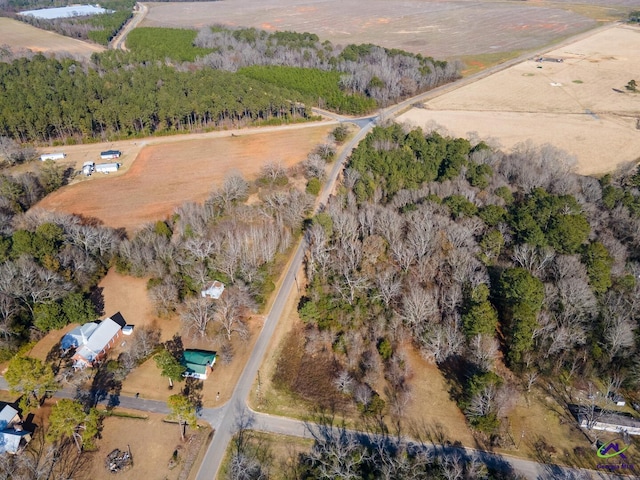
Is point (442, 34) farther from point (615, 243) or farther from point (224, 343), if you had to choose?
point (224, 343)

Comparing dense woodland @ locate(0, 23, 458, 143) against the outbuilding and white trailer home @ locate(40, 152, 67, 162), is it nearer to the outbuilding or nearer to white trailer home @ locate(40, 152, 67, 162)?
white trailer home @ locate(40, 152, 67, 162)

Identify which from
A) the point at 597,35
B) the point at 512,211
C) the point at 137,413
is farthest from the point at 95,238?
the point at 597,35

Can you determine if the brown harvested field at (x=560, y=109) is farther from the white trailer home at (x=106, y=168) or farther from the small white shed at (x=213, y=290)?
the white trailer home at (x=106, y=168)

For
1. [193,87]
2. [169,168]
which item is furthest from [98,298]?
[193,87]

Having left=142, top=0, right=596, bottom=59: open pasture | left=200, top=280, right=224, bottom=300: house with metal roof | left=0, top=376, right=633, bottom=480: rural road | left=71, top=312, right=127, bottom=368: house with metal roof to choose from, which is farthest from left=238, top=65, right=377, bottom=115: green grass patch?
left=0, top=376, right=633, bottom=480: rural road

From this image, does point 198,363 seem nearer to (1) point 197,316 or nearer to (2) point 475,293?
(1) point 197,316

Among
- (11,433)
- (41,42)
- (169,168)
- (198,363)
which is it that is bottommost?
(11,433)
